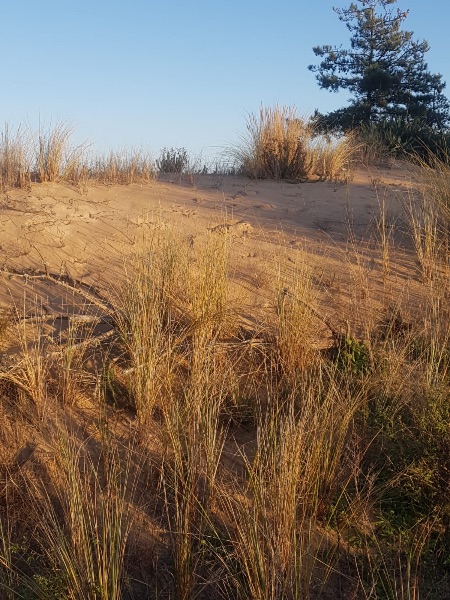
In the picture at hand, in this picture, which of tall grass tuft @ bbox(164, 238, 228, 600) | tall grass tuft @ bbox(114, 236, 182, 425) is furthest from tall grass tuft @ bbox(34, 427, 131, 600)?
tall grass tuft @ bbox(114, 236, 182, 425)

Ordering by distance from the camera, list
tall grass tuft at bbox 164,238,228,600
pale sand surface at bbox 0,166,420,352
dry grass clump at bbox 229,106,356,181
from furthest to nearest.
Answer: dry grass clump at bbox 229,106,356,181 → pale sand surface at bbox 0,166,420,352 → tall grass tuft at bbox 164,238,228,600

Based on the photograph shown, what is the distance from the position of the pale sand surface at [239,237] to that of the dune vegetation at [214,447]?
17 centimetres

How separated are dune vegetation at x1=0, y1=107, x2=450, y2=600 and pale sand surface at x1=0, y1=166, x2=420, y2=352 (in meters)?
0.17

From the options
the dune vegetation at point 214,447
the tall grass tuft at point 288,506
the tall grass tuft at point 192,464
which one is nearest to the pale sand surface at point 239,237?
the dune vegetation at point 214,447

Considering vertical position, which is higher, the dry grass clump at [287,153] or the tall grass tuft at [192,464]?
the dry grass clump at [287,153]

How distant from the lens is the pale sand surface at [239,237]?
570 centimetres

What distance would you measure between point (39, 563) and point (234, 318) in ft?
7.79

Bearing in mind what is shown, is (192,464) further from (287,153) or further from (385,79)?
(385,79)

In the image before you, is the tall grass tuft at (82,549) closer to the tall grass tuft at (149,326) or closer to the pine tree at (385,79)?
the tall grass tuft at (149,326)

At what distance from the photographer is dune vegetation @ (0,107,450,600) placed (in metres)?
2.99

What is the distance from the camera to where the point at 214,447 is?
3494mm

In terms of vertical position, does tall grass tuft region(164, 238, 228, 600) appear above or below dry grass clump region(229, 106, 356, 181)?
below

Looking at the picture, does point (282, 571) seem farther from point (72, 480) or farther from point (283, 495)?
point (72, 480)

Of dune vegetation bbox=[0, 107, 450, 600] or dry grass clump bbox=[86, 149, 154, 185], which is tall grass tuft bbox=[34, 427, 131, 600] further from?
dry grass clump bbox=[86, 149, 154, 185]
